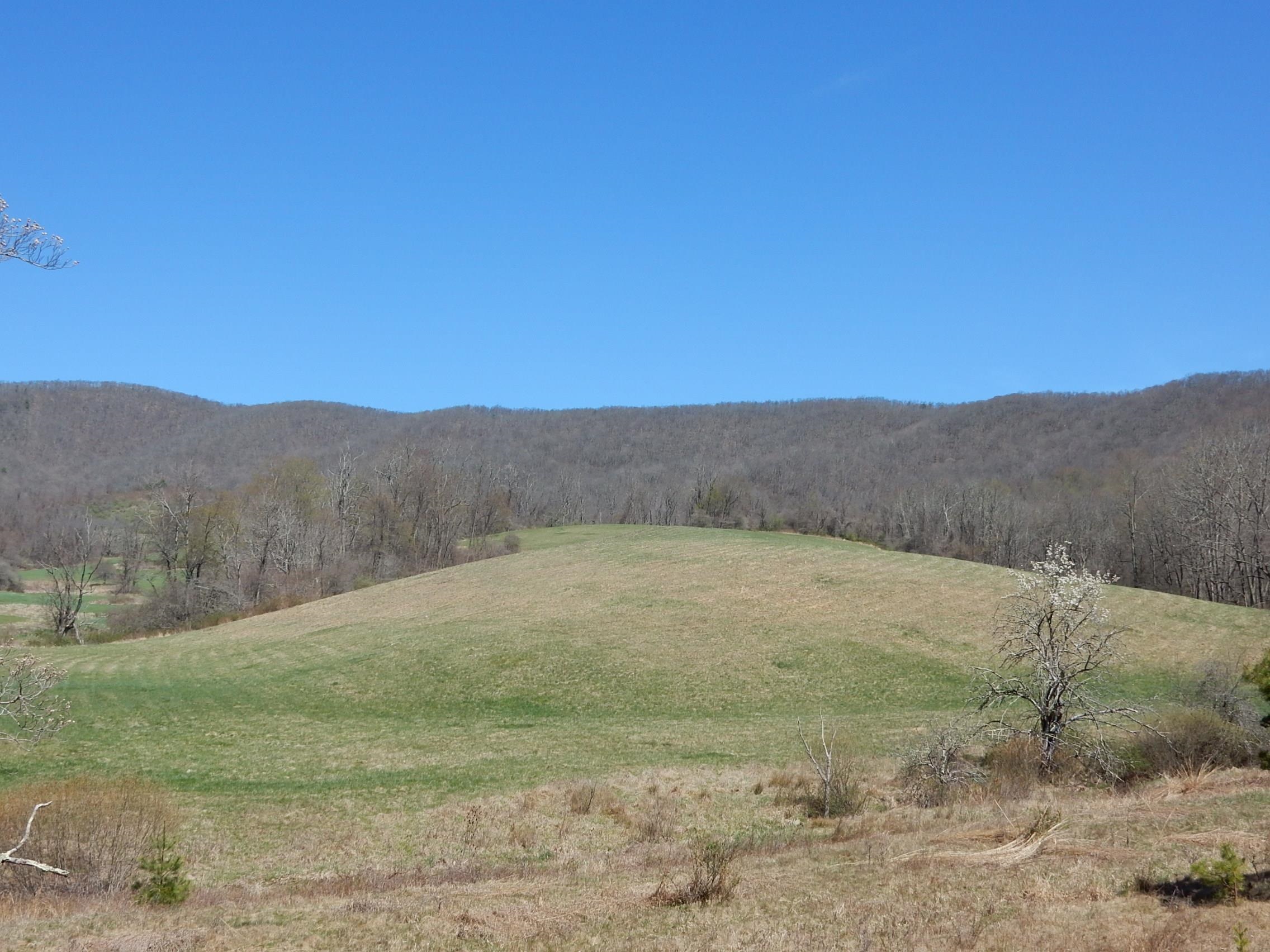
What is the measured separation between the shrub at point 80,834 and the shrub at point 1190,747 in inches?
835

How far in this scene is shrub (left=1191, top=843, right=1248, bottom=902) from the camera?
386 inches

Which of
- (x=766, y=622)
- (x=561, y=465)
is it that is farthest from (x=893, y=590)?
(x=561, y=465)

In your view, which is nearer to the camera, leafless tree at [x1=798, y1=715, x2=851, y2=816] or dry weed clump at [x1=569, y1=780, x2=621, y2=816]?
leafless tree at [x1=798, y1=715, x2=851, y2=816]

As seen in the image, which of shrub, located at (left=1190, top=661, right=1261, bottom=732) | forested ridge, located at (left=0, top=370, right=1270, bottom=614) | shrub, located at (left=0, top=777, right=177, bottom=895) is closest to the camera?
shrub, located at (left=0, top=777, right=177, bottom=895)

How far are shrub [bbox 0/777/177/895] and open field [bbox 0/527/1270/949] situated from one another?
114 cm

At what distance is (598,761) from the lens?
2636cm

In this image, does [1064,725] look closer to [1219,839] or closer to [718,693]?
[1219,839]

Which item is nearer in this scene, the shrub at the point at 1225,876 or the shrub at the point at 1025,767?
the shrub at the point at 1225,876

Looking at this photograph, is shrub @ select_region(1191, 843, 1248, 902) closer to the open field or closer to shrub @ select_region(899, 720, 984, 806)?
the open field

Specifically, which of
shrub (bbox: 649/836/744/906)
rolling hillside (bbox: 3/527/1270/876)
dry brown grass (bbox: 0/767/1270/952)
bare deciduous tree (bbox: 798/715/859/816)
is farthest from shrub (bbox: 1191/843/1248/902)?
rolling hillside (bbox: 3/527/1270/876)

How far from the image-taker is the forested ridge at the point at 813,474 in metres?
87.2

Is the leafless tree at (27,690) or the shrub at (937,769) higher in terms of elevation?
the leafless tree at (27,690)

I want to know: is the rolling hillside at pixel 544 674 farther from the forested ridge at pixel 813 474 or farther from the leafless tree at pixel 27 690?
the forested ridge at pixel 813 474

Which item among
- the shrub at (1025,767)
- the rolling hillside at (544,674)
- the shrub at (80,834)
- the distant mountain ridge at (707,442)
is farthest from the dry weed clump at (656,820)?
the distant mountain ridge at (707,442)
